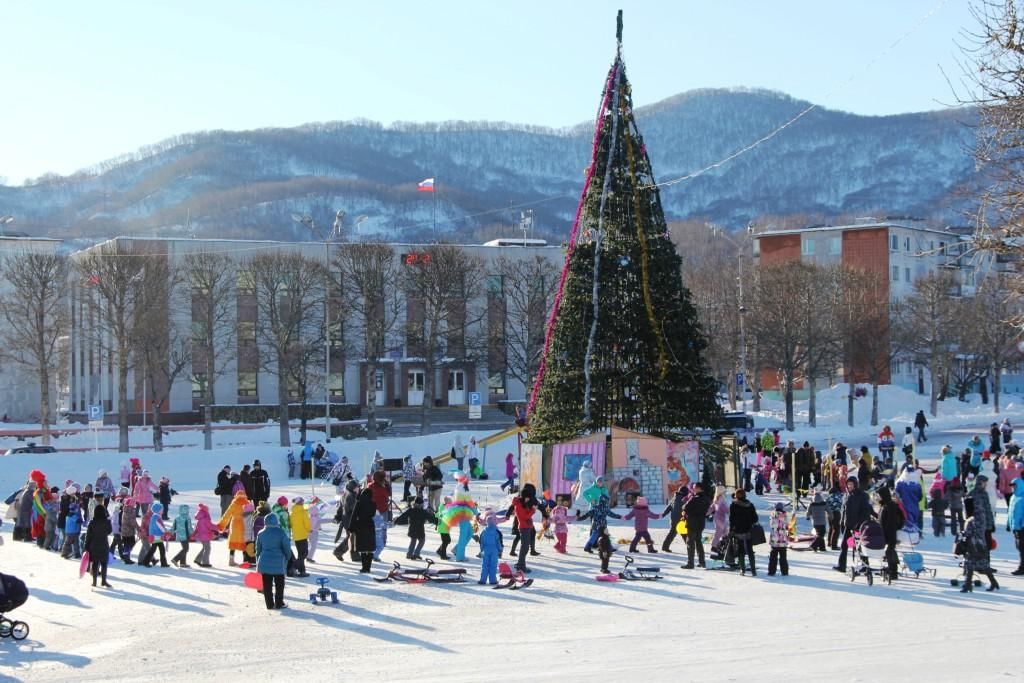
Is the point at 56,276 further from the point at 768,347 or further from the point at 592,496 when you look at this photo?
the point at 592,496

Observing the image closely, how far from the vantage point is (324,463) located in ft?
127

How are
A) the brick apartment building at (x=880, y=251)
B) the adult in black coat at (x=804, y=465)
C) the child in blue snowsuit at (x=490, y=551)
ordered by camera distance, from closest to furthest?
the child in blue snowsuit at (x=490, y=551) < the adult in black coat at (x=804, y=465) < the brick apartment building at (x=880, y=251)

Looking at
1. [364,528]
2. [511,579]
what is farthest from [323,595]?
[511,579]

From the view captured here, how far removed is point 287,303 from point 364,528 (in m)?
38.5

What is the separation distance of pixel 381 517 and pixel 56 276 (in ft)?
132

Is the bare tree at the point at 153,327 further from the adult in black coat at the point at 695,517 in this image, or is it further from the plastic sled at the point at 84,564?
the adult in black coat at the point at 695,517

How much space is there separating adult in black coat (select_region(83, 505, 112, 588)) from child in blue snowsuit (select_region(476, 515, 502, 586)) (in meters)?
5.81

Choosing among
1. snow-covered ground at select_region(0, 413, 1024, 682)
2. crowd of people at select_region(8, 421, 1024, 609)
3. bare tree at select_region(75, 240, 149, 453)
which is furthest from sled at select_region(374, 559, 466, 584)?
bare tree at select_region(75, 240, 149, 453)

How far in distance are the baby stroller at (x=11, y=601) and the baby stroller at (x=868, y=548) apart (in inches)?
446

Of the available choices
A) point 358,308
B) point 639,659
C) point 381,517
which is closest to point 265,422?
point 358,308

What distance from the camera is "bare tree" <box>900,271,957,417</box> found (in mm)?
66938

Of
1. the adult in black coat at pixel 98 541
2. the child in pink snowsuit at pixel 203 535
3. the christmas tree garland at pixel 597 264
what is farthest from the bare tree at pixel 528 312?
the adult in black coat at pixel 98 541

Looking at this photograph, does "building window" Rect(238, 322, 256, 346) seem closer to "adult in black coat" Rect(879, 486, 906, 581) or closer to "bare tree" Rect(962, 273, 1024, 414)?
"bare tree" Rect(962, 273, 1024, 414)

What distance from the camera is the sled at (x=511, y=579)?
17312mm
